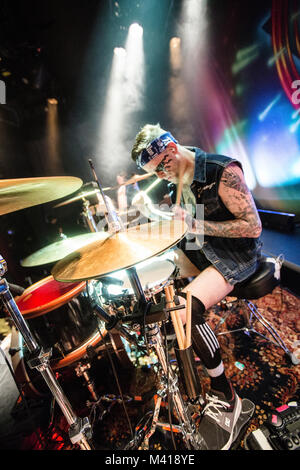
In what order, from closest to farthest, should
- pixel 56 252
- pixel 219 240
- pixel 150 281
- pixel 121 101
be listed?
pixel 150 281 < pixel 219 240 < pixel 56 252 < pixel 121 101

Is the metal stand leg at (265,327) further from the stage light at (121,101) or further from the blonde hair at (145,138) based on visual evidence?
the stage light at (121,101)

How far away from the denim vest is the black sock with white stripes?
317 mm

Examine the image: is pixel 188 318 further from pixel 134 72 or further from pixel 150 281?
pixel 134 72

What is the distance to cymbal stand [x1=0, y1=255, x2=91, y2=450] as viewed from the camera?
32.4 inches

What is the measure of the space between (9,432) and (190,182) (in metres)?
2.40

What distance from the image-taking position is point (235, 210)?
1.30 m

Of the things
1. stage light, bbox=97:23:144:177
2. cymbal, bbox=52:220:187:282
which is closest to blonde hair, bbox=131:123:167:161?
cymbal, bbox=52:220:187:282

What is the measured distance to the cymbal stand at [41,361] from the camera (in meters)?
0.82

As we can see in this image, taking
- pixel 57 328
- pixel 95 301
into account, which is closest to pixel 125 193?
pixel 57 328

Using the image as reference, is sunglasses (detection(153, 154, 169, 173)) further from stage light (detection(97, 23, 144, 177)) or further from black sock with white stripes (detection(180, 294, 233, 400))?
stage light (detection(97, 23, 144, 177))

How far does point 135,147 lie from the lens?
1534 millimetres

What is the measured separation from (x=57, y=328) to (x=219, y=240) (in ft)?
4.25

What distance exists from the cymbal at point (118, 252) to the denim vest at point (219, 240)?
0.57m

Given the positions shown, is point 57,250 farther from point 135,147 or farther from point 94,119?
point 94,119
